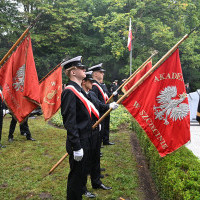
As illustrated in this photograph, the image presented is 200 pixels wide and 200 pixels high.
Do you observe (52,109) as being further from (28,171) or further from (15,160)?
(28,171)

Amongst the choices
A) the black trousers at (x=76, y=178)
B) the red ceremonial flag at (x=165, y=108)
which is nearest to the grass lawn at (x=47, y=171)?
the black trousers at (x=76, y=178)

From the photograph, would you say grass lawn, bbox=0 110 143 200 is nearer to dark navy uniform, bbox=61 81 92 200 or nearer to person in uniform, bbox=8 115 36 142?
person in uniform, bbox=8 115 36 142

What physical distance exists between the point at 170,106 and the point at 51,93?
14.6 ft

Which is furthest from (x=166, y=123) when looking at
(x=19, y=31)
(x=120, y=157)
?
(x=19, y=31)

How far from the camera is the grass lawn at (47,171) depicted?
4066 millimetres

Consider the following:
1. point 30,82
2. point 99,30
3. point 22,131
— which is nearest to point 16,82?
point 30,82

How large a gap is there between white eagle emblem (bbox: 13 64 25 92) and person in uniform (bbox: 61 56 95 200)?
81.4 inches

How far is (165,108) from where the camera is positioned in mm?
3539

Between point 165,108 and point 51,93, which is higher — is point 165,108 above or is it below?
above

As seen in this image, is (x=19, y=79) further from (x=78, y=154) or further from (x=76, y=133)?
(x=78, y=154)

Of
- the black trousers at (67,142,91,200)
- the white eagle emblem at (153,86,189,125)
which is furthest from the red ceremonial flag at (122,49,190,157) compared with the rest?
the black trousers at (67,142,91,200)

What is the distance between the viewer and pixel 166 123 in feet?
11.6

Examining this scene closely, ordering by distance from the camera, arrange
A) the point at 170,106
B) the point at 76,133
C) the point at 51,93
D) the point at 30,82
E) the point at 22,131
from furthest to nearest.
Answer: the point at 22,131, the point at 51,93, the point at 30,82, the point at 170,106, the point at 76,133

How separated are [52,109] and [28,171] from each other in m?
2.29
